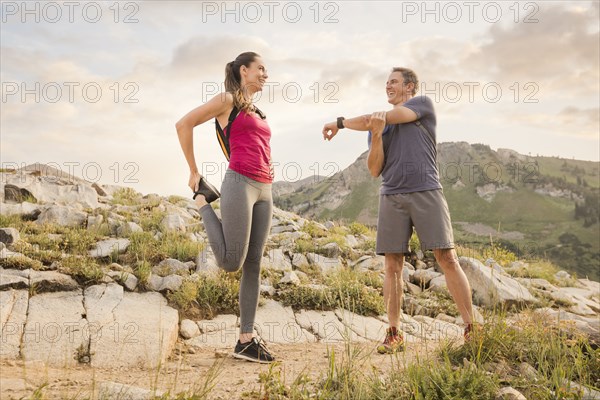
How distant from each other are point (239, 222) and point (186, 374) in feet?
5.10

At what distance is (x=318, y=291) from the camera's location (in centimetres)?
770

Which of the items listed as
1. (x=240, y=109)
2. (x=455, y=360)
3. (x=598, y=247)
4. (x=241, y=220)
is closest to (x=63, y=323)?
(x=241, y=220)

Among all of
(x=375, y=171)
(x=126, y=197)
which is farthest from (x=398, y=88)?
(x=126, y=197)

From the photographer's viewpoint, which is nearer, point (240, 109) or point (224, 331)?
point (240, 109)

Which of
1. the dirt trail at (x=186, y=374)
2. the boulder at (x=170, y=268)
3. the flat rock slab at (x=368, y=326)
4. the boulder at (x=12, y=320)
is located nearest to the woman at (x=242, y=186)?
the dirt trail at (x=186, y=374)

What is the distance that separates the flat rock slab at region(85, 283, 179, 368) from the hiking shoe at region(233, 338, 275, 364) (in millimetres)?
785

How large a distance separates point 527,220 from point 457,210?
18.9 m

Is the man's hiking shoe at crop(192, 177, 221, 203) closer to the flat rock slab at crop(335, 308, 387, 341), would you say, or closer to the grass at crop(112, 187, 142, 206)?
the flat rock slab at crop(335, 308, 387, 341)

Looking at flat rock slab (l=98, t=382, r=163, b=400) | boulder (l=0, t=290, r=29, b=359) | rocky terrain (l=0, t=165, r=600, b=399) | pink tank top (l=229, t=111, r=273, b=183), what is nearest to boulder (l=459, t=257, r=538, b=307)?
rocky terrain (l=0, t=165, r=600, b=399)

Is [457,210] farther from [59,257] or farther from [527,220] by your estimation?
[59,257]

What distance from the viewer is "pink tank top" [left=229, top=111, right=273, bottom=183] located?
4.51 meters

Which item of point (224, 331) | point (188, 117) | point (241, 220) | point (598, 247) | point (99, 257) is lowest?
point (598, 247)

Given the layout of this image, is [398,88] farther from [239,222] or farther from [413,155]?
[239,222]

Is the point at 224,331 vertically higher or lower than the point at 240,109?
lower
